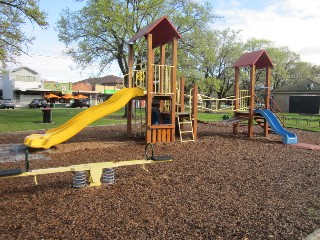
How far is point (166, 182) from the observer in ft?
19.1

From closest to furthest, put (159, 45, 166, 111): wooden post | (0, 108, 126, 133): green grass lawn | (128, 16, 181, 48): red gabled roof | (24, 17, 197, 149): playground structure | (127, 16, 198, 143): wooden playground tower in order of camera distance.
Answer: (24, 17, 197, 149): playground structure → (127, 16, 198, 143): wooden playground tower → (128, 16, 181, 48): red gabled roof → (159, 45, 166, 111): wooden post → (0, 108, 126, 133): green grass lawn

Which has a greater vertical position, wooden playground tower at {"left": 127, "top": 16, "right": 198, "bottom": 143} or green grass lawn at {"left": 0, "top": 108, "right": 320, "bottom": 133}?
wooden playground tower at {"left": 127, "top": 16, "right": 198, "bottom": 143}

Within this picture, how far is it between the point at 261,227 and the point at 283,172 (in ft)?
11.2

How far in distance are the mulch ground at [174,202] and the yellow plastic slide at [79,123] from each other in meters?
1.05

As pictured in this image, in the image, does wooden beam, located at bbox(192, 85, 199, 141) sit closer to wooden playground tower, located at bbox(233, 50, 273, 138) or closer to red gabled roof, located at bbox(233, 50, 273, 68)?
wooden playground tower, located at bbox(233, 50, 273, 138)

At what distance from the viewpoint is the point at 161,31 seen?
1122 centimetres

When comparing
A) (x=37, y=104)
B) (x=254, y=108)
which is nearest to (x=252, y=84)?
(x=254, y=108)

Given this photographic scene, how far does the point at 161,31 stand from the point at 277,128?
6.11 metres

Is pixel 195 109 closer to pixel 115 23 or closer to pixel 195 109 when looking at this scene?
pixel 195 109

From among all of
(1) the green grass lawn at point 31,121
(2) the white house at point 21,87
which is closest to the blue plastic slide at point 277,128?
(1) the green grass lawn at point 31,121

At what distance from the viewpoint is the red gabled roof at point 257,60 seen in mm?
12422

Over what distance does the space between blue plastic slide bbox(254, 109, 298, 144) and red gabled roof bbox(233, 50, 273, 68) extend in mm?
2156

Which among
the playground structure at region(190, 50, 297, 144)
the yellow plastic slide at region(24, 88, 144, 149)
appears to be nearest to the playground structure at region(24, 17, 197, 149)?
the yellow plastic slide at region(24, 88, 144, 149)

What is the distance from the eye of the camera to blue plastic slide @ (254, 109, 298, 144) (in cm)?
1116
